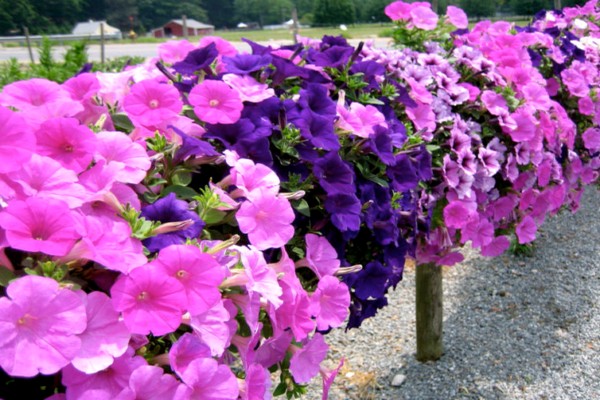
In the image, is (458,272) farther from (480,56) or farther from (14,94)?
(14,94)

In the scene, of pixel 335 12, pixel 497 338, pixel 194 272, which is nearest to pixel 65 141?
pixel 194 272

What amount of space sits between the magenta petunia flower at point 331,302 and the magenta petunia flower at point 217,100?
0.37 metres

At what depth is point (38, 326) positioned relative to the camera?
72 cm

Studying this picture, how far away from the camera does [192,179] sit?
122 cm

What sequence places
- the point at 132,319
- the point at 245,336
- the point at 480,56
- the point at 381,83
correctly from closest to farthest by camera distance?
the point at 132,319 < the point at 245,336 < the point at 381,83 < the point at 480,56

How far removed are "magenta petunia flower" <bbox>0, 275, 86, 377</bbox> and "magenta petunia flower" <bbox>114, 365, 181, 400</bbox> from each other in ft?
0.31

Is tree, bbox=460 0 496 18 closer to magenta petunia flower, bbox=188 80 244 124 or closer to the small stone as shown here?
the small stone

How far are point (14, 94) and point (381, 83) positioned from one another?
113cm

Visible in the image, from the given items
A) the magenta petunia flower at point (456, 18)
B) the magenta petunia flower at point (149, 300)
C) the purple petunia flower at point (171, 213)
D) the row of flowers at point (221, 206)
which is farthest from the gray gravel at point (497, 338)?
the magenta petunia flower at point (149, 300)

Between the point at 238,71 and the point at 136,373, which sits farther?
→ the point at 238,71

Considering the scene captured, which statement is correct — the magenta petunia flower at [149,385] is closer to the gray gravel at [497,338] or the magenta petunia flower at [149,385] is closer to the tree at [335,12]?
the gray gravel at [497,338]

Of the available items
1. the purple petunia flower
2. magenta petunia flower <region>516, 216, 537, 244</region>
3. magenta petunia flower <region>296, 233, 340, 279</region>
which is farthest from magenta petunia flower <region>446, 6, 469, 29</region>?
the purple petunia flower

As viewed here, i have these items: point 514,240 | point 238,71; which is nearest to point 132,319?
point 238,71

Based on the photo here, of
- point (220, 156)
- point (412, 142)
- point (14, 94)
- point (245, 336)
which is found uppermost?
point (14, 94)
